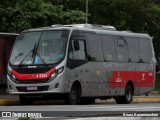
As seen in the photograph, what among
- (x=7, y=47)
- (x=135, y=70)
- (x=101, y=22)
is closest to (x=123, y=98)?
(x=135, y=70)

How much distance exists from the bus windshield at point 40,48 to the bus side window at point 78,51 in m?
0.44

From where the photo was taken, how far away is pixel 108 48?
90.4 feet

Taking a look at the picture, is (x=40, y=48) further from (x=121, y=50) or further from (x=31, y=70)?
(x=121, y=50)

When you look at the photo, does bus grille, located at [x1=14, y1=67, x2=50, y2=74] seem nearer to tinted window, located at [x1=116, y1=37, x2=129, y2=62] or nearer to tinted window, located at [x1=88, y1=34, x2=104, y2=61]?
tinted window, located at [x1=88, y1=34, x2=104, y2=61]

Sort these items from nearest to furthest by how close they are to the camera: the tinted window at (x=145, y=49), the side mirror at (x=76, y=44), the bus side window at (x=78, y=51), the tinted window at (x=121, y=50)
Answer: the bus side window at (x=78, y=51) → the side mirror at (x=76, y=44) → the tinted window at (x=121, y=50) → the tinted window at (x=145, y=49)

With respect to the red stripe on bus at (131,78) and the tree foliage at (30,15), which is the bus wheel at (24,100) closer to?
the red stripe on bus at (131,78)

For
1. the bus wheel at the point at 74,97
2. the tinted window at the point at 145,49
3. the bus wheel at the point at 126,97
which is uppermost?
the tinted window at the point at 145,49

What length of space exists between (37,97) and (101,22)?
20.1 meters

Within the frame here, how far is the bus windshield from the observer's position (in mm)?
23922

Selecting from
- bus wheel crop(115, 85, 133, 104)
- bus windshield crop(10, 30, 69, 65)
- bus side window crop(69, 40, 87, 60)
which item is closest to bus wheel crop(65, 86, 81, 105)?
bus side window crop(69, 40, 87, 60)

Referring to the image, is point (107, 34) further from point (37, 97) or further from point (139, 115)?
point (139, 115)

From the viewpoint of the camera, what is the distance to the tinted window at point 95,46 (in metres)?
25.9

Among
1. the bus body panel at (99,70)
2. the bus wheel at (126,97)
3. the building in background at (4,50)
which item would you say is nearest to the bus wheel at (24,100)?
the bus body panel at (99,70)

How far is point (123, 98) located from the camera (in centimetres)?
2894
